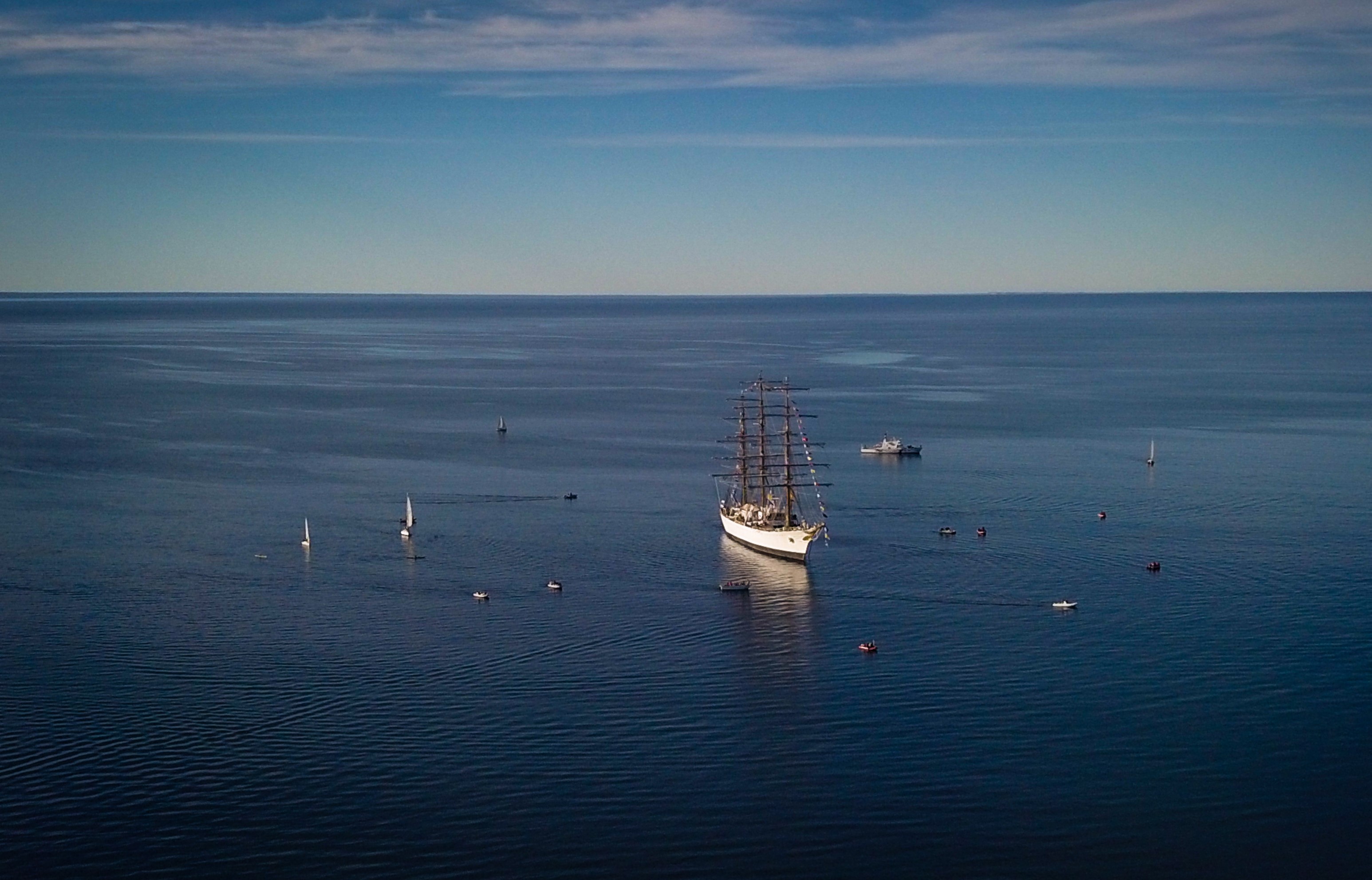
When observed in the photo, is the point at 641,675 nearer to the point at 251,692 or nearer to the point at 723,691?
the point at 723,691

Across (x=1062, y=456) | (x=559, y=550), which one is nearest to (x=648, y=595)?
(x=559, y=550)

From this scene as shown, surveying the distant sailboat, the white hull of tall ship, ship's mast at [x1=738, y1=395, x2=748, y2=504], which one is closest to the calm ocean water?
the distant sailboat

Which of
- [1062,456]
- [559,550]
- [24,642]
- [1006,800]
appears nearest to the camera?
[1006,800]

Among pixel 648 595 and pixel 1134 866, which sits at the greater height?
pixel 648 595

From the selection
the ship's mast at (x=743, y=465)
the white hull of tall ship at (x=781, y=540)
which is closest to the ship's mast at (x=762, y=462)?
the ship's mast at (x=743, y=465)

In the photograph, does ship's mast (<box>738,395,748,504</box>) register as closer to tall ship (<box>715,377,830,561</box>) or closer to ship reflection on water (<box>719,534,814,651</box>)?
tall ship (<box>715,377,830,561</box>)
